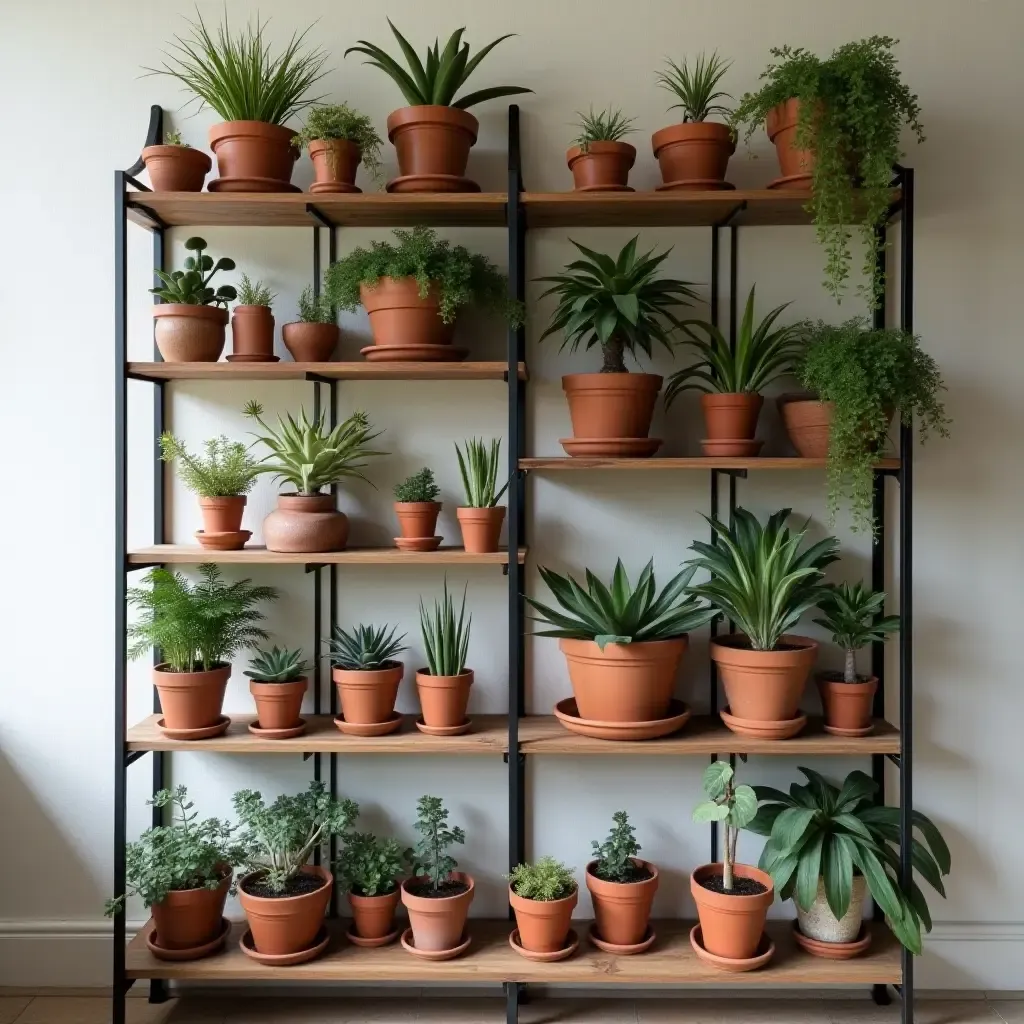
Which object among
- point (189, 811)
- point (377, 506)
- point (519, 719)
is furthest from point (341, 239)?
point (189, 811)

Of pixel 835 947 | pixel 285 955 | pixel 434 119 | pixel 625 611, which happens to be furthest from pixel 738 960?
pixel 434 119

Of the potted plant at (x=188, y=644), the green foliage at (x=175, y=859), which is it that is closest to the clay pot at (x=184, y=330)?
the potted plant at (x=188, y=644)

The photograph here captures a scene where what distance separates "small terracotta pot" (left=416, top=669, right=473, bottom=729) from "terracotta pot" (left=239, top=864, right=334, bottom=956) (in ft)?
1.75

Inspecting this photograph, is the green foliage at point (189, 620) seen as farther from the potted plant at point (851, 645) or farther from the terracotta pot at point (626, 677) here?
the potted plant at point (851, 645)

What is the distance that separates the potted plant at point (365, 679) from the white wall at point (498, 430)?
A: 0.61 ft

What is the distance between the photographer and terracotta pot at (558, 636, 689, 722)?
234cm

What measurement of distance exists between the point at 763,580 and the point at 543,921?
1.05m

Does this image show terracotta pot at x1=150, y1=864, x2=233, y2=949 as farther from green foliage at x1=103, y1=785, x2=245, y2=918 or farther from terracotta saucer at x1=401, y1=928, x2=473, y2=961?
terracotta saucer at x1=401, y1=928, x2=473, y2=961

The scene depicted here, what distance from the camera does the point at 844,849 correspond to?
233 cm

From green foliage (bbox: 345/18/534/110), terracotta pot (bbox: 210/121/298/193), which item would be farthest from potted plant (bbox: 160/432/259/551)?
green foliage (bbox: 345/18/534/110)

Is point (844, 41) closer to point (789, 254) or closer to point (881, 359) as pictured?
point (789, 254)

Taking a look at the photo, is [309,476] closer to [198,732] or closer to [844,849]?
[198,732]

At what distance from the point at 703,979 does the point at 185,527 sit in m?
1.90

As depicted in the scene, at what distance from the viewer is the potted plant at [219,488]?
2.45 metres
